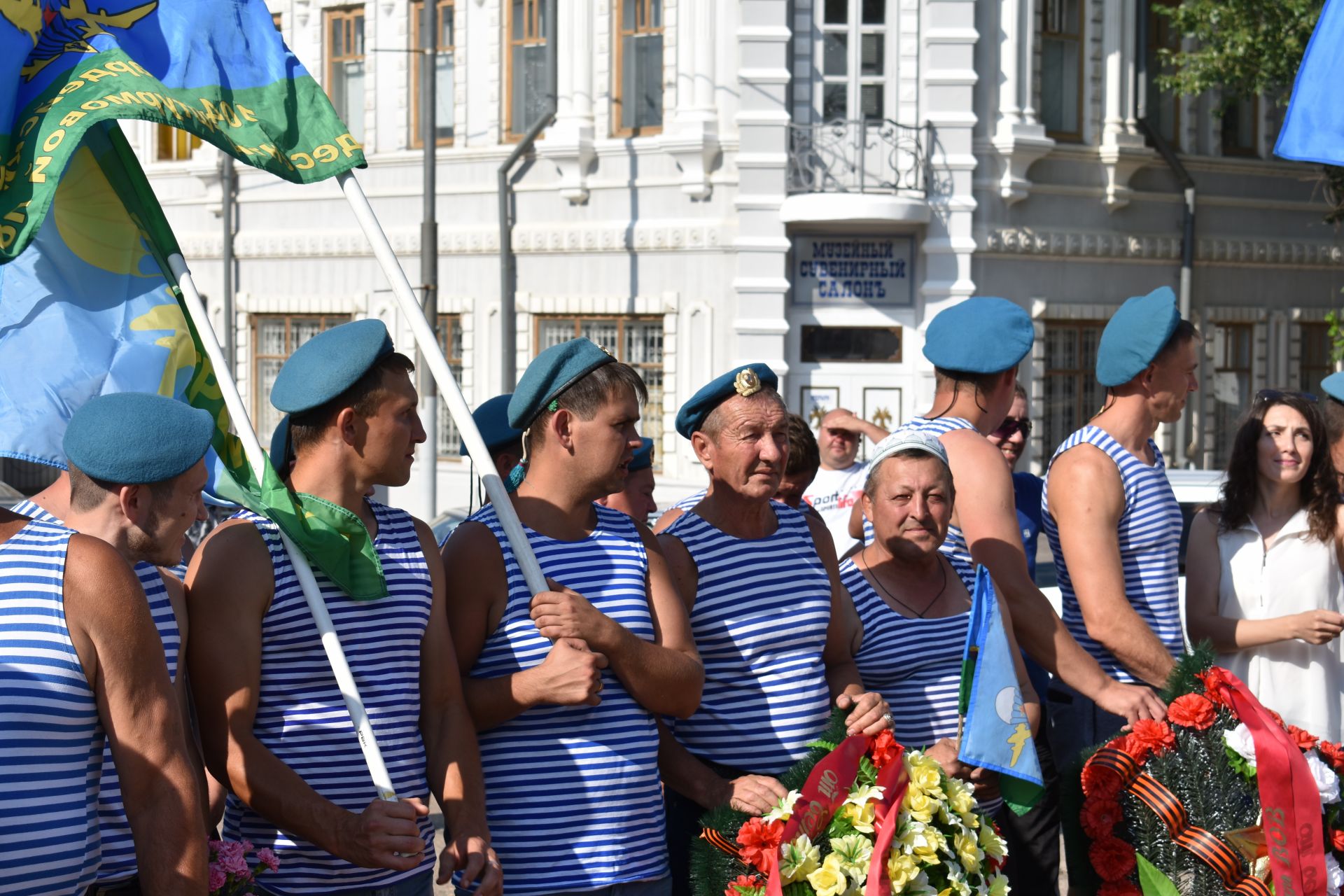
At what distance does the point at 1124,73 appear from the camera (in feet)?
68.1

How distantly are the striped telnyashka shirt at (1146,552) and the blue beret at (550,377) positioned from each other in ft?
5.06

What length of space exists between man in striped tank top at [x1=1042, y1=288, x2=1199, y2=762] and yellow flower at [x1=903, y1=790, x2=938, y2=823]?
103 centimetres

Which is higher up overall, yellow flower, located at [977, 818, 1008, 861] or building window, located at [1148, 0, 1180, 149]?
building window, located at [1148, 0, 1180, 149]

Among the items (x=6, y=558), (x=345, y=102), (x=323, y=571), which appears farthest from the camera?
(x=345, y=102)

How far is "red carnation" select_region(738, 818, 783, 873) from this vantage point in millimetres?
3660

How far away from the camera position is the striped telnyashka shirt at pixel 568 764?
3.78m

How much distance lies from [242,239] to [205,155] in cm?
135

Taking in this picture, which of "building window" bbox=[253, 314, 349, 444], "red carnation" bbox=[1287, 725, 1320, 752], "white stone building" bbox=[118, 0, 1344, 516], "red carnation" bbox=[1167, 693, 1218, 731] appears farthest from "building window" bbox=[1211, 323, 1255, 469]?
"red carnation" bbox=[1167, 693, 1218, 731]

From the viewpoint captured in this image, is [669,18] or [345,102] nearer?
[669,18]

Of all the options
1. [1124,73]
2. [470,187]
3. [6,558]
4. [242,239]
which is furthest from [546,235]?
[6,558]

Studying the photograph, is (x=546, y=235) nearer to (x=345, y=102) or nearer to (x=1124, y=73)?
(x=345, y=102)

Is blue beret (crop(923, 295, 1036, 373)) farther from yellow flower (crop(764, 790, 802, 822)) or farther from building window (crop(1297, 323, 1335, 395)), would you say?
building window (crop(1297, 323, 1335, 395))

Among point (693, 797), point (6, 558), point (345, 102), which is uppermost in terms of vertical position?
point (345, 102)

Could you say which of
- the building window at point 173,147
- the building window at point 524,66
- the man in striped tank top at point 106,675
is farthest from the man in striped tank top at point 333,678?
the building window at point 173,147
